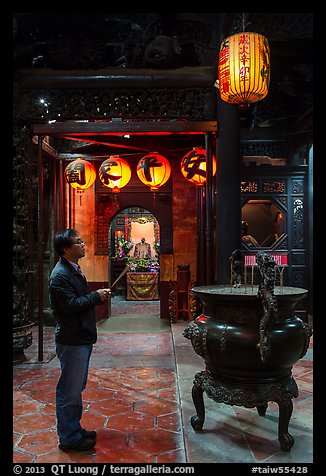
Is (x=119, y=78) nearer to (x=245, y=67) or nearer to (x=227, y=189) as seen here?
(x=245, y=67)

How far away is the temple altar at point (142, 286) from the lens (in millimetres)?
14906

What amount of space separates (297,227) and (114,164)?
4.18 meters

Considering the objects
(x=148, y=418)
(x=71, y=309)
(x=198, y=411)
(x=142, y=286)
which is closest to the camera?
(x=71, y=309)

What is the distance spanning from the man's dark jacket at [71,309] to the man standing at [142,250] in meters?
13.4

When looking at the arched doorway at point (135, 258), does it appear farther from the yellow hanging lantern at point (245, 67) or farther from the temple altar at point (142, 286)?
the yellow hanging lantern at point (245, 67)

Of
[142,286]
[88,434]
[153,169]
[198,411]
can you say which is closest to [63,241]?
[88,434]

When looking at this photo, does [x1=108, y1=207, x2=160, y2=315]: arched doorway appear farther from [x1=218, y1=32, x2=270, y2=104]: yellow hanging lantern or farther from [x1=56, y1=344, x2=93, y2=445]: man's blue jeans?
[x1=56, y1=344, x2=93, y2=445]: man's blue jeans

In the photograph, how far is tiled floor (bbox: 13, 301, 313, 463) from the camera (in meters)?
3.45

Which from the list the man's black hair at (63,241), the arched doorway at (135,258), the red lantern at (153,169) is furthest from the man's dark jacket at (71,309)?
the arched doorway at (135,258)

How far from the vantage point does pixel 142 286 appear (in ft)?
49.0

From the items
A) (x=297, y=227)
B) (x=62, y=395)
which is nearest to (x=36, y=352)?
(x=62, y=395)

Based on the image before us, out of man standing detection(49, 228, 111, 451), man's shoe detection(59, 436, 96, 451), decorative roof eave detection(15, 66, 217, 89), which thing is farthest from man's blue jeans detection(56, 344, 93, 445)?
decorative roof eave detection(15, 66, 217, 89)

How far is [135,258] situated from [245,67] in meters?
11.7

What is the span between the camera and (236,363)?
11.5 ft
